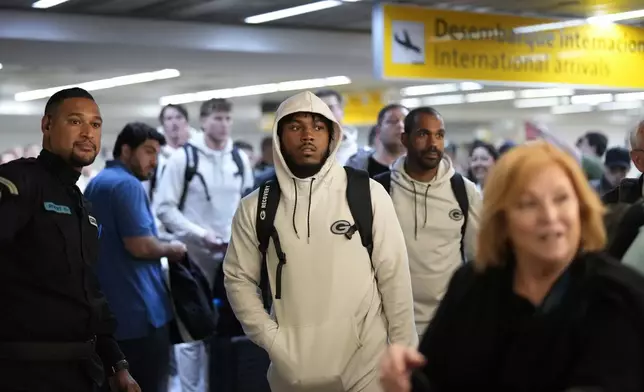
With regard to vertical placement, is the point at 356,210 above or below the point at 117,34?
below

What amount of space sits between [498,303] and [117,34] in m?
8.80

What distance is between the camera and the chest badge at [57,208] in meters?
4.07

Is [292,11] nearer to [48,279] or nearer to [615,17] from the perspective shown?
[615,17]

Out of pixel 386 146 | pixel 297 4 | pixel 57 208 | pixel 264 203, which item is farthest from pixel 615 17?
pixel 57 208

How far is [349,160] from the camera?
25.2 ft

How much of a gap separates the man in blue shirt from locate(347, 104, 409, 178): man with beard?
1.87 meters

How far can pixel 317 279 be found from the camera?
14.8 feet

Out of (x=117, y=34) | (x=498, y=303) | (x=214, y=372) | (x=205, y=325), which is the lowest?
(x=214, y=372)

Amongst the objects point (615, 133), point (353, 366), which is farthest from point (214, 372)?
point (615, 133)

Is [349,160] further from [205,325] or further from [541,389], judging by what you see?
[541,389]

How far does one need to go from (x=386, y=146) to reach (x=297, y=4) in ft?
10.6

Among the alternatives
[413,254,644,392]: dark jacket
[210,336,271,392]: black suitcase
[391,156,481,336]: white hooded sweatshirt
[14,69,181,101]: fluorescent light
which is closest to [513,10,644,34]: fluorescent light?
[210,336,271,392]: black suitcase

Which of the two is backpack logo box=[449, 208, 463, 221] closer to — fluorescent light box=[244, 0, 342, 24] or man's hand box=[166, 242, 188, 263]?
man's hand box=[166, 242, 188, 263]

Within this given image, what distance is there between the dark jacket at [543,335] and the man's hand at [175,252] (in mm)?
3359
